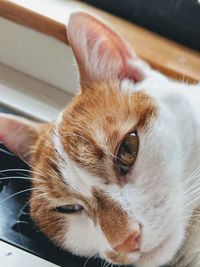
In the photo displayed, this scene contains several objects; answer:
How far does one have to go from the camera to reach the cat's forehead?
0.85 metres

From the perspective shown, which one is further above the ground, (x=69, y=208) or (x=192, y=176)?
Answer: (x=192, y=176)

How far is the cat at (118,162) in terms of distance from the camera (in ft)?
2.61

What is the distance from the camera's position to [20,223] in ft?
3.04

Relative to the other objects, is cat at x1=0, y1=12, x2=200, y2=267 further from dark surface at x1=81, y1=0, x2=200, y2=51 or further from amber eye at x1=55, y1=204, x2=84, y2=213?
dark surface at x1=81, y1=0, x2=200, y2=51

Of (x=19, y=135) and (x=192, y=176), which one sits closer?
(x=192, y=176)

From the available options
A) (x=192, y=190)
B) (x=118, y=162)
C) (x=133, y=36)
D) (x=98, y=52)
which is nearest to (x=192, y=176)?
(x=192, y=190)

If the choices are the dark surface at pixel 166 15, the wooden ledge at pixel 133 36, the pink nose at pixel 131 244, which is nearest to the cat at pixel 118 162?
the pink nose at pixel 131 244

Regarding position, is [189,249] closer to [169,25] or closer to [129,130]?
[129,130]

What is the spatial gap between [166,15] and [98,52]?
0.38 meters

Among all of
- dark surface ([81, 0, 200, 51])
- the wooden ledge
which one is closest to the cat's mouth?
the wooden ledge

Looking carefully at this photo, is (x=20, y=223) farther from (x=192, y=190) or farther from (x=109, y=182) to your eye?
(x=192, y=190)

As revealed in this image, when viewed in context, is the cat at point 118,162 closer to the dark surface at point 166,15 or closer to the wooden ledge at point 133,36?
the wooden ledge at point 133,36

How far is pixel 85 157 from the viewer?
0.85 metres

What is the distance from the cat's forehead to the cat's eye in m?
0.08
